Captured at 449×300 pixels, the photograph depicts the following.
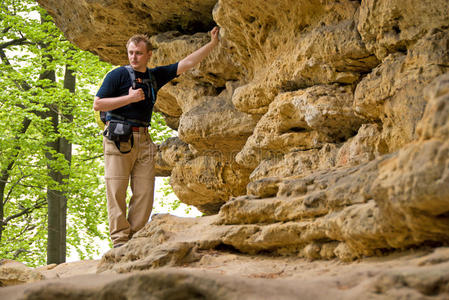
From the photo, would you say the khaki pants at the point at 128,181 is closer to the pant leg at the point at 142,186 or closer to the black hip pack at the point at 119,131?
the pant leg at the point at 142,186

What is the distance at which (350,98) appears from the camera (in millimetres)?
5832

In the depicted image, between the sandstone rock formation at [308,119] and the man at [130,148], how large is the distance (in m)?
0.62

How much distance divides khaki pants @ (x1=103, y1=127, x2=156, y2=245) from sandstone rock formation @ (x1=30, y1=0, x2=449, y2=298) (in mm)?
588

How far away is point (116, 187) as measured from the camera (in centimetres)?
609

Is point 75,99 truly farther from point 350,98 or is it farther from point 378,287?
Answer: point 378,287

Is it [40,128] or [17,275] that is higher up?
[40,128]

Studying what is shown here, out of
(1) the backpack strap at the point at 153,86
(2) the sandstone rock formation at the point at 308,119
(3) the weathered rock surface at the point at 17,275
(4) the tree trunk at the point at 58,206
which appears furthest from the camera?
(4) the tree trunk at the point at 58,206

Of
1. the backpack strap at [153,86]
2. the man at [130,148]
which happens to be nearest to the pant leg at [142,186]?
the man at [130,148]

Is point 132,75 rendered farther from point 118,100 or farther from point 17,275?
point 17,275

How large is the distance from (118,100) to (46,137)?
10.6 m

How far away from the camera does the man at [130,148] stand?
590cm

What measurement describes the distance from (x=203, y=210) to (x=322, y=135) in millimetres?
6827

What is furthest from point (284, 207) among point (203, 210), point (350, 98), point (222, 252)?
point (203, 210)

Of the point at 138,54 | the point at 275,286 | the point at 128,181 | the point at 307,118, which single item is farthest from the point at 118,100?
the point at 275,286
